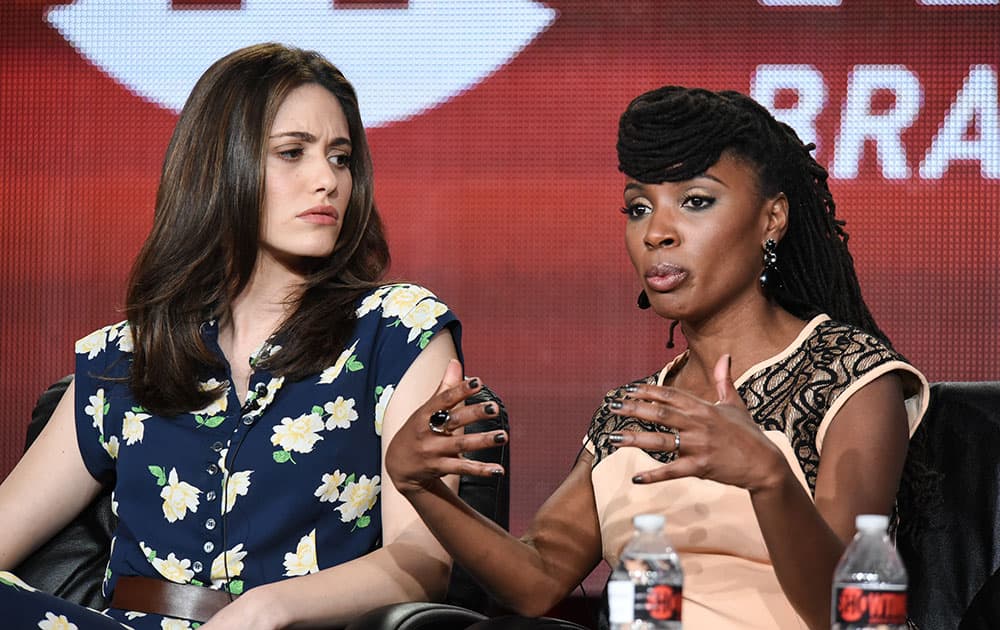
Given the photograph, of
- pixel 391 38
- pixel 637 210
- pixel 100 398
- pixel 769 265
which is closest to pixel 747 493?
pixel 769 265

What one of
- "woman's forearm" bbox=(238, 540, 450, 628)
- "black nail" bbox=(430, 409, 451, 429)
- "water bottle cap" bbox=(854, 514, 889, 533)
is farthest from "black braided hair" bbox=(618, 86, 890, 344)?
"water bottle cap" bbox=(854, 514, 889, 533)

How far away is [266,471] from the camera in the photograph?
2529 millimetres

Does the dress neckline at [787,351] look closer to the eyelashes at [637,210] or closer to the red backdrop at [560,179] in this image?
the eyelashes at [637,210]

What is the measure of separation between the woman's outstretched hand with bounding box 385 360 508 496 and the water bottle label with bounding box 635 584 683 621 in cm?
30

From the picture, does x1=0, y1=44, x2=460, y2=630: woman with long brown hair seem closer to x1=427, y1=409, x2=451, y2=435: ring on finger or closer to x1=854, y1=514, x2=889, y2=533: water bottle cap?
x1=427, y1=409, x2=451, y2=435: ring on finger

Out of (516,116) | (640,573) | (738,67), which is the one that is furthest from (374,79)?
(640,573)

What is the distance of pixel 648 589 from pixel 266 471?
3.66ft

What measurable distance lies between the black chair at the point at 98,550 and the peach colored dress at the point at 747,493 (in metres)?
0.34

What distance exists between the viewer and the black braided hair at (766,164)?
232 cm

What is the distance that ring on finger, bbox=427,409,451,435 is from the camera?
191 cm

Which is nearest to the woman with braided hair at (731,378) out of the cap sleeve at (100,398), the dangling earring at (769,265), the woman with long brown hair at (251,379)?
the dangling earring at (769,265)

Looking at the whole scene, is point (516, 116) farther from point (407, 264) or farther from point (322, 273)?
point (322, 273)

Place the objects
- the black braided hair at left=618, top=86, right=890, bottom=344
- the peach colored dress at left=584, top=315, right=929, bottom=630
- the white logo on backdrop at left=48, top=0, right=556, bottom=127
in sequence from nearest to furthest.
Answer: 1. the peach colored dress at left=584, top=315, right=929, bottom=630
2. the black braided hair at left=618, top=86, right=890, bottom=344
3. the white logo on backdrop at left=48, top=0, right=556, bottom=127

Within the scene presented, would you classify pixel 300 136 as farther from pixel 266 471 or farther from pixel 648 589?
pixel 648 589
